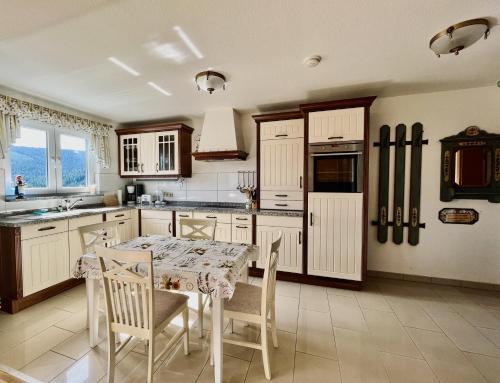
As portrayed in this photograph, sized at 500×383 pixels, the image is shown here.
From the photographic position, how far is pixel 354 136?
2.54 meters

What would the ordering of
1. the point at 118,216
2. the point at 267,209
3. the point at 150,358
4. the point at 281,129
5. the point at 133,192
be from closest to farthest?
the point at 150,358 < the point at 281,129 < the point at 267,209 < the point at 118,216 < the point at 133,192

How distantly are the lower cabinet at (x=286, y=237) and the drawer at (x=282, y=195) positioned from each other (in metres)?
0.29

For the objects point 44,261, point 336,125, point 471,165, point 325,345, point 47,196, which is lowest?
point 325,345

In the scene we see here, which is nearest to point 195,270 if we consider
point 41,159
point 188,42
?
point 188,42

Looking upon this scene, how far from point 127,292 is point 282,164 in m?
2.26

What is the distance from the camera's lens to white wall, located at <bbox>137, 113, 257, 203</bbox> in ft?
11.5

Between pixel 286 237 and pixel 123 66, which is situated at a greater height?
pixel 123 66

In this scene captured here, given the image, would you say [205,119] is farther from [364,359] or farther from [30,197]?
[364,359]

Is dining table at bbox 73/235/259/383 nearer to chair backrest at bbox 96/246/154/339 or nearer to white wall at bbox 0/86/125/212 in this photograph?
chair backrest at bbox 96/246/154/339

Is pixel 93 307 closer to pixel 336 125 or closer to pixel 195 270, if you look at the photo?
pixel 195 270

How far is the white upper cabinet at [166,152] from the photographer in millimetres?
3539

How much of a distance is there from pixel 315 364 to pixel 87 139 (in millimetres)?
4105

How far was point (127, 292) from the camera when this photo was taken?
4.29 ft

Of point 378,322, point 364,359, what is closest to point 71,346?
point 364,359
